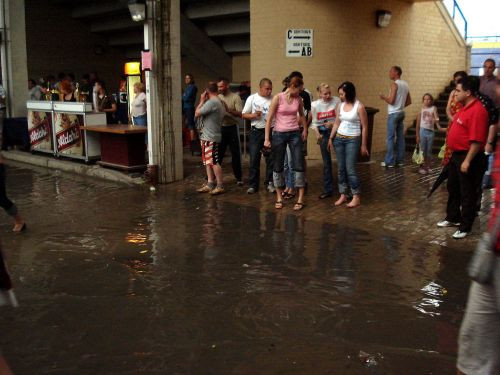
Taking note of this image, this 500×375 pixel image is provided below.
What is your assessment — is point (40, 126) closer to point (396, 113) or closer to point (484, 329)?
point (396, 113)

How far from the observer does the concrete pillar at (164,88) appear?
390 inches

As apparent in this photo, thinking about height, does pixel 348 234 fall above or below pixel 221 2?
below

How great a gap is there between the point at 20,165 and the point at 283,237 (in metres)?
8.37

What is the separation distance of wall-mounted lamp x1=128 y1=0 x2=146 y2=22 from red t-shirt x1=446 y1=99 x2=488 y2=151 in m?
5.50

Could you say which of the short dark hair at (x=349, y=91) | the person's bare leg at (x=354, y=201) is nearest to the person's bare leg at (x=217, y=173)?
the person's bare leg at (x=354, y=201)

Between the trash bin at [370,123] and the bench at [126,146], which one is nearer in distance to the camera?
the bench at [126,146]

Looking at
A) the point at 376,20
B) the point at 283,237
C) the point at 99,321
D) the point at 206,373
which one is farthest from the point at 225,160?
the point at 206,373

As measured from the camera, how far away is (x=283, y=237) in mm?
6957

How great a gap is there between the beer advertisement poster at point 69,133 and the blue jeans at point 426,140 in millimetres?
6718

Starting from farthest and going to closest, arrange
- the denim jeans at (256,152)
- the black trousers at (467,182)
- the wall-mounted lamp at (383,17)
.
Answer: the wall-mounted lamp at (383,17)
the denim jeans at (256,152)
the black trousers at (467,182)

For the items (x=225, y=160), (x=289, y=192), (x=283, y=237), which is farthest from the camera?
(x=225, y=160)

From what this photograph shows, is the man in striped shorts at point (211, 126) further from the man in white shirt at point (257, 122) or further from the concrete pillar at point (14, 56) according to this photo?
the concrete pillar at point (14, 56)

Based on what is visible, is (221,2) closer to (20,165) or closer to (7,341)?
(20,165)

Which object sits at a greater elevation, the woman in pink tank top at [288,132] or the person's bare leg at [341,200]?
the woman in pink tank top at [288,132]
